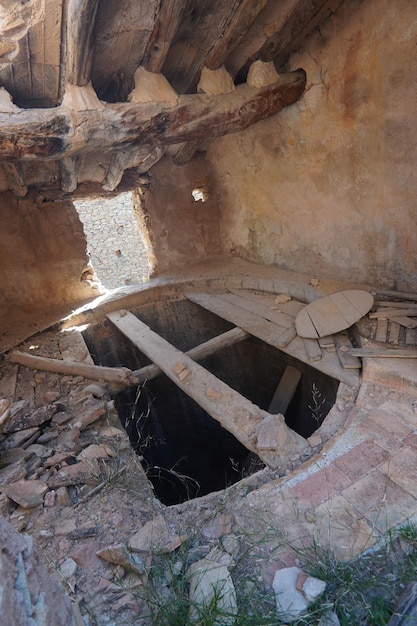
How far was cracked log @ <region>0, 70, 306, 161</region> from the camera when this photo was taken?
3.38 metres

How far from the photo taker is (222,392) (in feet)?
11.3

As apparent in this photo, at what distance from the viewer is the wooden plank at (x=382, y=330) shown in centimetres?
367

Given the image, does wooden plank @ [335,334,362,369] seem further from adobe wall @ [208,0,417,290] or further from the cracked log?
the cracked log

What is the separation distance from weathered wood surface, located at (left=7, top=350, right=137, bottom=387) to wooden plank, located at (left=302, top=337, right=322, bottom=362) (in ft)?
6.23

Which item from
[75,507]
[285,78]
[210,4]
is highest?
[210,4]

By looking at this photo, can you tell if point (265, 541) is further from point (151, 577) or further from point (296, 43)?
point (296, 43)

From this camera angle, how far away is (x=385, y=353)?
339 cm

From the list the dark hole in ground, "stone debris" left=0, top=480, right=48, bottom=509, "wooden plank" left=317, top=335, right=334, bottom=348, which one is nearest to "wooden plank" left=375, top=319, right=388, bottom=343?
"wooden plank" left=317, top=335, right=334, bottom=348

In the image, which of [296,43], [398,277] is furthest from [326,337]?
[296,43]

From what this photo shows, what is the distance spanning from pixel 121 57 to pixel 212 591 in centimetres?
416

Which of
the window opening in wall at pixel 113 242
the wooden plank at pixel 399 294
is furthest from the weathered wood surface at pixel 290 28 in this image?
the window opening in wall at pixel 113 242

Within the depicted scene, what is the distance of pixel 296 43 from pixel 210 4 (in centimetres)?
167

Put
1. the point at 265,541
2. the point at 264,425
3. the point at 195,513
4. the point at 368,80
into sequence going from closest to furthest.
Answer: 1. the point at 265,541
2. the point at 195,513
3. the point at 264,425
4. the point at 368,80

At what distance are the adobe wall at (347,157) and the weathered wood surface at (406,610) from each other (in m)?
3.49
